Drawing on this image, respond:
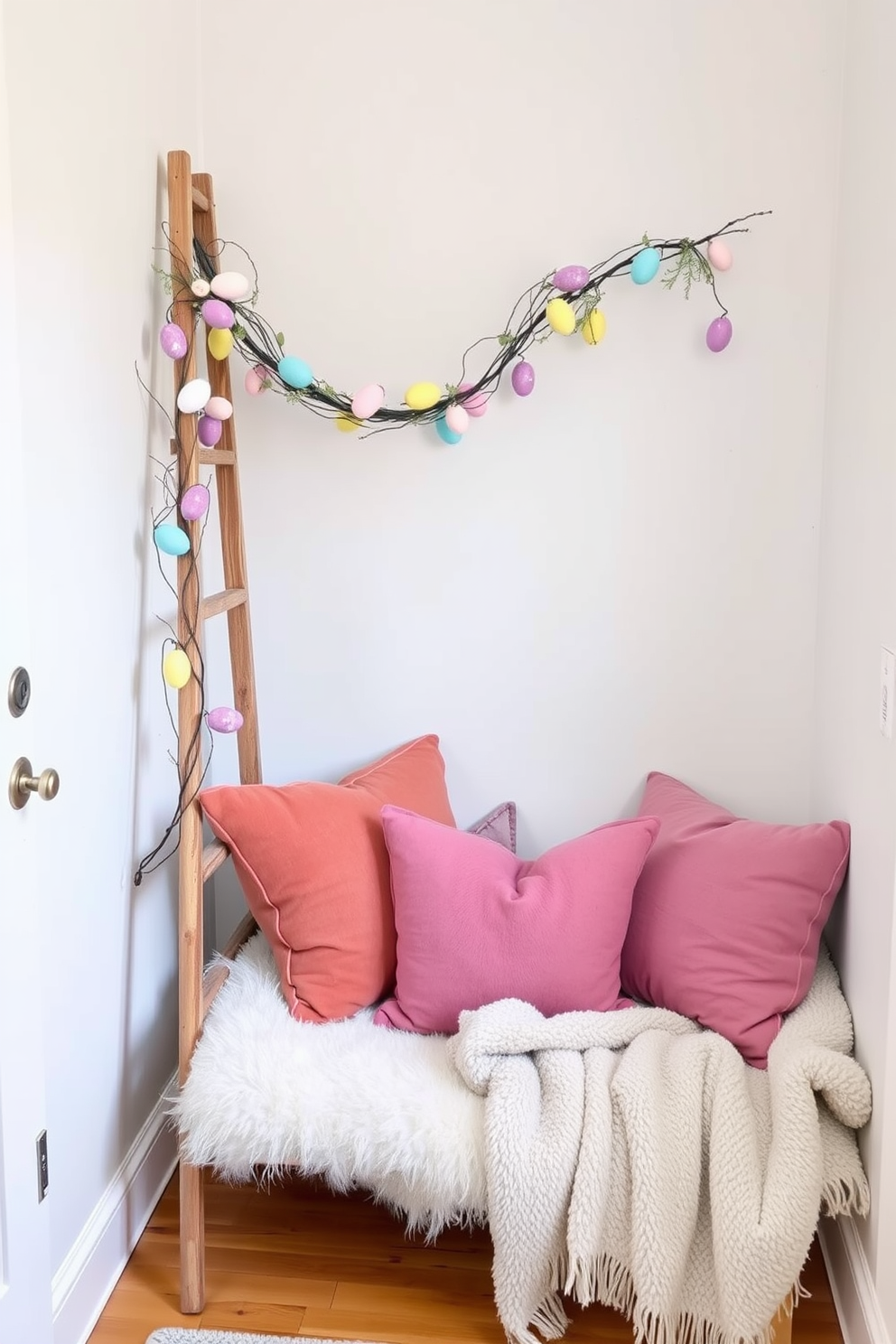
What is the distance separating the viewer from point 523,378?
206 cm

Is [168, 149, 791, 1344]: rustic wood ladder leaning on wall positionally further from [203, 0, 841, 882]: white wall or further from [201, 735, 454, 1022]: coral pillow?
[203, 0, 841, 882]: white wall

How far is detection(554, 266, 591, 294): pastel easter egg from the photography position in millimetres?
1991

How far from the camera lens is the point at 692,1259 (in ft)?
5.22

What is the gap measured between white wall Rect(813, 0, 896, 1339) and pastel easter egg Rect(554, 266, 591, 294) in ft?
1.51

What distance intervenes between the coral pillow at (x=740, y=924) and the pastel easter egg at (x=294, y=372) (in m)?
1.07

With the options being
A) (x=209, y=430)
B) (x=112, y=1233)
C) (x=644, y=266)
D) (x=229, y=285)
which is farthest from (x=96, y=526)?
(x=112, y=1233)

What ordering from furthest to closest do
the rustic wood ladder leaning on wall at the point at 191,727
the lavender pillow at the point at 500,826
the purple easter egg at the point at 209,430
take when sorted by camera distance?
the lavender pillow at the point at 500,826 → the purple easter egg at the point at 209,430 → the rustic wood ladder leaning on wall at the point at 191,727

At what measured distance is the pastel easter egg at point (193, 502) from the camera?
6.09 ft

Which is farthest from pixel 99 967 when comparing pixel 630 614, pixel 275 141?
pixel 275 141

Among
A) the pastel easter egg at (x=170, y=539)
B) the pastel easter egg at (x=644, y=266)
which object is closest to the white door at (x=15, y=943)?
the pastel easter egg at (x=170, y=539)

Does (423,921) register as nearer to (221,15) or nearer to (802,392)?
(802,392)

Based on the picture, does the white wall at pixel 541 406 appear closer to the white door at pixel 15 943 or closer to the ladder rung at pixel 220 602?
the ladder rung at pixel 220 602

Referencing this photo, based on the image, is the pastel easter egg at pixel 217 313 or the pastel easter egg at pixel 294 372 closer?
the pastel easter egg at pixel 217 313

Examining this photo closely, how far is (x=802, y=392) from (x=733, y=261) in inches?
11.0
